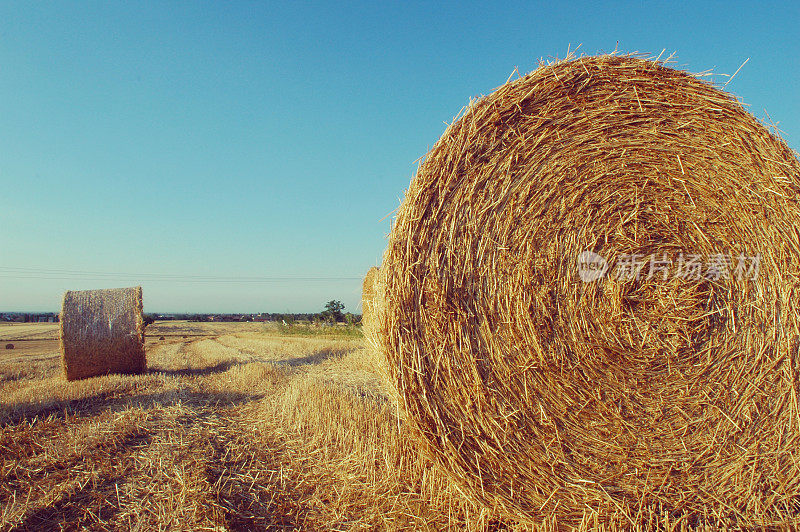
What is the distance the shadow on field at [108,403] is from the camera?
15.1ft

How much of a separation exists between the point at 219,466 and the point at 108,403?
301cm

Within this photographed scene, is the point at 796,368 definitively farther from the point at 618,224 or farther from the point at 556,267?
the point at 556,267

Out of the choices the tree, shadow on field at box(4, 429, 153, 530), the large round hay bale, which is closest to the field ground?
shadow on field at box(4, 429, 153, 530)

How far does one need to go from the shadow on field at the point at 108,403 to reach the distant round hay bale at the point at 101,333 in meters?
2.42

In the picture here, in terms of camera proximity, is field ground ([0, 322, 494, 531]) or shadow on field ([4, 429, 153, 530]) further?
field ground ([0, 322, 494, 531])

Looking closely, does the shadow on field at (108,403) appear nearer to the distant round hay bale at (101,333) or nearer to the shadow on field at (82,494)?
the shadow on field at (82,494)

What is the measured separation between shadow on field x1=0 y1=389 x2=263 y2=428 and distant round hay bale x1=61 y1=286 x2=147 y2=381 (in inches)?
95.1

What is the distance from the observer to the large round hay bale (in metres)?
2.72

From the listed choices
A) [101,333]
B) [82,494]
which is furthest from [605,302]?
[101,333]

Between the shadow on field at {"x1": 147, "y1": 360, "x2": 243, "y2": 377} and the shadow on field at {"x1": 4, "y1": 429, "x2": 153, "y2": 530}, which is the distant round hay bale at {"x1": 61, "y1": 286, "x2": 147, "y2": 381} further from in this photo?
the shadow on field at {"x1": 4, "y1": 429, "x2": 153, "y2": 530}

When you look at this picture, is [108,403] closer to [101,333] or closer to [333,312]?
[101,333]

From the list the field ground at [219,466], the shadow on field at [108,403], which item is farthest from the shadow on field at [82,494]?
the shadow on field at [108,403]

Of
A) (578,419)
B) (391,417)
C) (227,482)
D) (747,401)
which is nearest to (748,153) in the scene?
(747,401)

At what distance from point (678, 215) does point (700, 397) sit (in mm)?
1124
